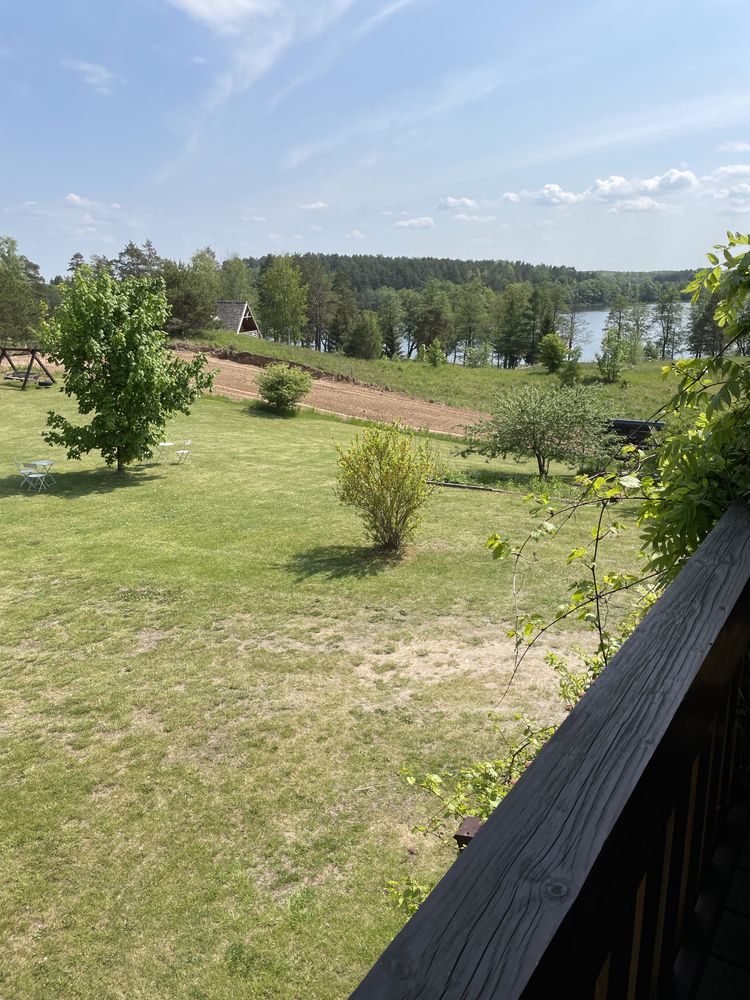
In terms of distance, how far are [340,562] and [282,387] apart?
18112 mm

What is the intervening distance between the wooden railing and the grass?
35731mm

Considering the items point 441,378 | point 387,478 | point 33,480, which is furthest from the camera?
point 441,378

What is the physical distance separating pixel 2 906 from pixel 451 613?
5.32 meters

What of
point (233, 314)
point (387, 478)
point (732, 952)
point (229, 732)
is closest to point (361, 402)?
point (387, 478)

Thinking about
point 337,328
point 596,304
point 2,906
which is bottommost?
point 2,906

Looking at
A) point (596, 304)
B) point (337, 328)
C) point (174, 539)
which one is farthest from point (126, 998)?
point (596, 304)

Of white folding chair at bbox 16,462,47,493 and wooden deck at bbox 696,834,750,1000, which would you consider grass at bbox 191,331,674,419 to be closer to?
white folding chair at bbox 16,462,47,493

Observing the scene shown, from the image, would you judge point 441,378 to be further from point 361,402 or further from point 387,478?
point 387,478

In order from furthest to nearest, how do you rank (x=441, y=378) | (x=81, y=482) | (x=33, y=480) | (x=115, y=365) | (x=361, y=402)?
1. (x=441, y=378)
2. (x=361, y=402)
3. (x=81, y=482)
4. (x=115, y=365)
5. (x=33, y=480)

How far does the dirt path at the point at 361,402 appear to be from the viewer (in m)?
29.5

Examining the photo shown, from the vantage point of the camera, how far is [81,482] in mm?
15312

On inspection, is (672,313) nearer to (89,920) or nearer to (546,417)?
(546,417)

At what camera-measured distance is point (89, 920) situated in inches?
152

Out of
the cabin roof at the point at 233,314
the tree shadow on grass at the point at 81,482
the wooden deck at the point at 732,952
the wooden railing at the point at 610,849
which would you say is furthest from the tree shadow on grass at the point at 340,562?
the cabin roof at the point at 233,314
